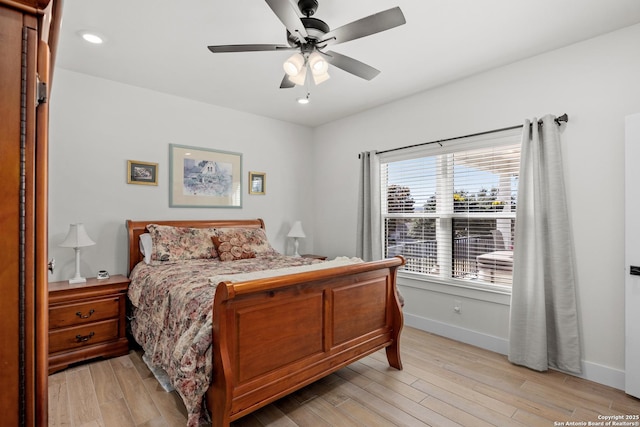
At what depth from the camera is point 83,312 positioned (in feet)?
9.20

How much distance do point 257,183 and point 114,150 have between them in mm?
1716

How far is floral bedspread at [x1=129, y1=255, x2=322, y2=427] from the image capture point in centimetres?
173

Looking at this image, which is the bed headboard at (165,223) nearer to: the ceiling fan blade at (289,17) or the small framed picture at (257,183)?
the small framed picture at (257,183)

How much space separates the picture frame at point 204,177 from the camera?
3.80 m

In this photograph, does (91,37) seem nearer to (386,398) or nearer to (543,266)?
(386,398)

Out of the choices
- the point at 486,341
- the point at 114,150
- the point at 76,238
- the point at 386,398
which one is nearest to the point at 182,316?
the point at 386,398

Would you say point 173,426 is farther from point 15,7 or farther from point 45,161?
point 15,7

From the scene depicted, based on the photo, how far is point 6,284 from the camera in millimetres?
642

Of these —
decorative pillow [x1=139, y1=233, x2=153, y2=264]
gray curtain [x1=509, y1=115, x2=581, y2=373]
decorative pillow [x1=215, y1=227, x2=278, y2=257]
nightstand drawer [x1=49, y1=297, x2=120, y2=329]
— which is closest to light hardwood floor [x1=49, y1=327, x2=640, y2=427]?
gray curtain [x1=509, y1=115, x2=581, y2=373]

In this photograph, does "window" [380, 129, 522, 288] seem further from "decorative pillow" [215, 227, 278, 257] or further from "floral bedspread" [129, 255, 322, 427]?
"decorative pillow" [215, 227, 278, 257]

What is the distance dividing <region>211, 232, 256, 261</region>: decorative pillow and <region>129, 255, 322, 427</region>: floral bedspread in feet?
0.28

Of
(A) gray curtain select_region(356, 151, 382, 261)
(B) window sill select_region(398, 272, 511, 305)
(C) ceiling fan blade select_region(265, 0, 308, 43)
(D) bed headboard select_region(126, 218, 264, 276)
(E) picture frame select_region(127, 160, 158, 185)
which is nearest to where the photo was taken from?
(C) ceiling fan blade select_region(265, 0, 308, 43)

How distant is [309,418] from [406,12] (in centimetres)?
278

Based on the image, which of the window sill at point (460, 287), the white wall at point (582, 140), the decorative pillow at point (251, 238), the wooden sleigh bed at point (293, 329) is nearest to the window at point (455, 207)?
the window sill at point (460, 287)
